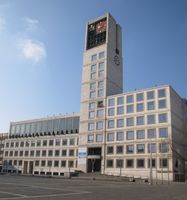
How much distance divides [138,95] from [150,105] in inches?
223

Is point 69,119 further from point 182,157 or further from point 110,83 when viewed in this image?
point 182,157

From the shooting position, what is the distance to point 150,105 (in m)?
84.5

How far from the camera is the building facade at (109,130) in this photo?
265 feet

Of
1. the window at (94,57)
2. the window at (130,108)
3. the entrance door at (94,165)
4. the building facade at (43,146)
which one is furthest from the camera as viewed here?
the building facade at (43,146)

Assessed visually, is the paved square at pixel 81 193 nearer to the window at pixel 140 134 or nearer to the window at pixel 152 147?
the window at pixel 152 147

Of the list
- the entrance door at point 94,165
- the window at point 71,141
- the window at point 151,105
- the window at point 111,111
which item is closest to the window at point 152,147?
the window at point 151,105

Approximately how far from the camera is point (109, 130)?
91.2m

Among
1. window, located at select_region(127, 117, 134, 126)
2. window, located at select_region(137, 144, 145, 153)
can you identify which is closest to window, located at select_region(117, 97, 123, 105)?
window, located at select_region(127, 117, 134, 126)

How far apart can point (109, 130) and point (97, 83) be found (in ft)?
58.6

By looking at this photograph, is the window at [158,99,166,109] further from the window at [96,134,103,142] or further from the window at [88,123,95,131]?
the window at [88,123,95,131]

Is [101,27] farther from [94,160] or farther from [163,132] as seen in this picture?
[94,160]

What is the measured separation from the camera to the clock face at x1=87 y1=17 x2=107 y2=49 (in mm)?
102062

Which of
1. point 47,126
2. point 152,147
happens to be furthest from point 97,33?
point 152,147

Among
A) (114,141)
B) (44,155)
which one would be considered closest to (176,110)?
(114,141)
